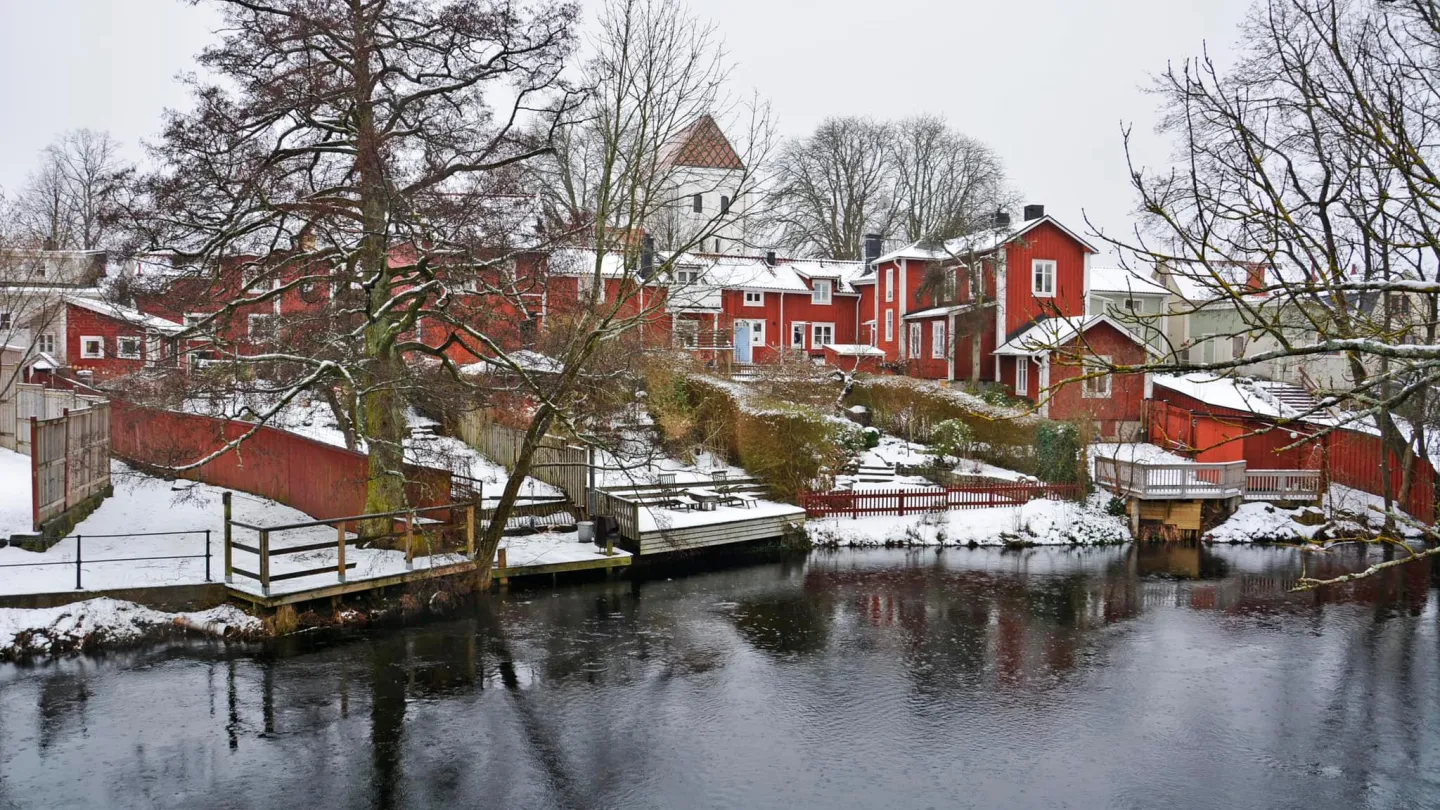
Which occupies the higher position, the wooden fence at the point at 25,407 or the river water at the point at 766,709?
the wooden fence at the point at 25,407

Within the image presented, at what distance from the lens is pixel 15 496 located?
739 inches

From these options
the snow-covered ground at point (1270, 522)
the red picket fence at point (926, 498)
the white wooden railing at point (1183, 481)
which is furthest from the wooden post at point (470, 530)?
the snow-covered ground at point (1270, 522)

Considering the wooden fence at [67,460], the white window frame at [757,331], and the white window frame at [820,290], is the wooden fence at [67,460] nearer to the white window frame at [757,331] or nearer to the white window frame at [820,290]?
the white window frame at [757,331]

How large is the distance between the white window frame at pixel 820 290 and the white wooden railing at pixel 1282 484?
2514 cm

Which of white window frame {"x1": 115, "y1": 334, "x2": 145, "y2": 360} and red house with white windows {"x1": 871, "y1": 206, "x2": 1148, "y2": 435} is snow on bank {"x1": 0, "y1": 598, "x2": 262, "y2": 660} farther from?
red house with white windows {"x1": 871, "y1": 206, "x2": 1148, "y2": 435}

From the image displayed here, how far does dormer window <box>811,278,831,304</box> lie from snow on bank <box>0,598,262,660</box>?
3628cm

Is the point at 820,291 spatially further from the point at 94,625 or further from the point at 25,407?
the point at 94,625

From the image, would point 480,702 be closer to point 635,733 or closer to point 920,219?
point 635,733

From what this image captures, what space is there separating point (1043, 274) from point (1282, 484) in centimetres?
1440

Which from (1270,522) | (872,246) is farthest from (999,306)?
(872,246)

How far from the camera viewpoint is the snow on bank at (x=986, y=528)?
977 inches

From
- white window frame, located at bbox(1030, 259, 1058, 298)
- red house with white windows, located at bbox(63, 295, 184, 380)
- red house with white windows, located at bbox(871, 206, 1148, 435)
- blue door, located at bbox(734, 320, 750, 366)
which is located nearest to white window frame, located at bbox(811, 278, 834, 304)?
blue door, located at bbox(734, 320, 750, 366)

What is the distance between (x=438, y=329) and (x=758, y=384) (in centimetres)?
996

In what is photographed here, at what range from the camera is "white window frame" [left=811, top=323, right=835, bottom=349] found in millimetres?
48969
